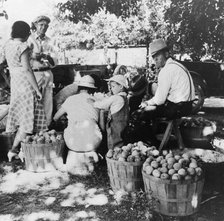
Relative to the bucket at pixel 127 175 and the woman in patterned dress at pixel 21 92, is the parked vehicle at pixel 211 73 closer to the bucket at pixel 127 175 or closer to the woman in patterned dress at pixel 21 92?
the woman in patterned dress at pixel 21 92

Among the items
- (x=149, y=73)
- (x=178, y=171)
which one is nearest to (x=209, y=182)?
(x=178, y=171)

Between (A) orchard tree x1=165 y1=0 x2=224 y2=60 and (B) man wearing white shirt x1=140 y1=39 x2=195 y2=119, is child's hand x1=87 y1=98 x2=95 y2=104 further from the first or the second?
(A) orchard tree x1=165 y1=0 x2=224 y2=60

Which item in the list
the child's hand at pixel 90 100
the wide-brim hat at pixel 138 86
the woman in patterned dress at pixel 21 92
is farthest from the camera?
the wide-brim hat at pixel 138 86

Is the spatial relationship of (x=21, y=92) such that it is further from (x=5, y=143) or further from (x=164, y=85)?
(x=164, y=85)

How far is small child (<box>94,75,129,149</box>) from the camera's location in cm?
421

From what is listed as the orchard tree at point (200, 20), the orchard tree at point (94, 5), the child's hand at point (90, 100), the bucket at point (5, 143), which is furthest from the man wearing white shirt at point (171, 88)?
the orchard tree at point (94, 5)

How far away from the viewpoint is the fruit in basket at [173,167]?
3.11 m

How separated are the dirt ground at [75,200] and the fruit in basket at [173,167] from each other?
30cm

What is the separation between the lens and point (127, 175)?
3.57 metres

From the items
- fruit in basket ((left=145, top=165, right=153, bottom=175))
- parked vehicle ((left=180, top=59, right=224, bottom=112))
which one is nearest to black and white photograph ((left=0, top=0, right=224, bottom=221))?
fruit in basket ((left=145, top=165, right=153, bottom=175))

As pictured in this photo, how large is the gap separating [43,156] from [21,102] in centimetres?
97

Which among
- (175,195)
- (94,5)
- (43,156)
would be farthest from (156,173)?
(94,5)

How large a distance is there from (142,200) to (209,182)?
37.2 inches

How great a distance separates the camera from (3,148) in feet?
17.0
